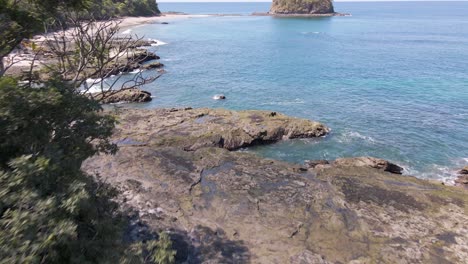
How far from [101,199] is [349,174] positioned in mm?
19084

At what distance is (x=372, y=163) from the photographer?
29875 millimetres

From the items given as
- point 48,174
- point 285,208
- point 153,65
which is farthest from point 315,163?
point 153,65

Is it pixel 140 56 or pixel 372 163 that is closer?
pixel 372 163

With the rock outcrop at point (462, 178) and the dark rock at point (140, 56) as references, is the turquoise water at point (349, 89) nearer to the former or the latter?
the rock outcrop at point (462, 178)

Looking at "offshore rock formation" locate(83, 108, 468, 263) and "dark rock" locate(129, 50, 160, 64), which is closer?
"offshore rock formation" locate(83, 108, 468, 263)

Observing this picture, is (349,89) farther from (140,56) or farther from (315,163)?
(140,56)

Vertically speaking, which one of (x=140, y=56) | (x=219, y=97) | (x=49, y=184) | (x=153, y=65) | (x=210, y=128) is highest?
(x=49, y=184)

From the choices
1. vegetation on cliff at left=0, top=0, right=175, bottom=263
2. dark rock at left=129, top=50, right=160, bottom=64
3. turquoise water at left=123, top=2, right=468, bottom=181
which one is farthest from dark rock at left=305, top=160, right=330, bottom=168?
vegetation on cliff at left=0, top=0, right=175, bottom=263

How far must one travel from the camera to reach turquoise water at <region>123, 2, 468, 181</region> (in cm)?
3609

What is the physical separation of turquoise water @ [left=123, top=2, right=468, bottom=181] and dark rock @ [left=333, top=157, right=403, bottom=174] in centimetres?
279

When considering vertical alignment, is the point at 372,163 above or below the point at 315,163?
above

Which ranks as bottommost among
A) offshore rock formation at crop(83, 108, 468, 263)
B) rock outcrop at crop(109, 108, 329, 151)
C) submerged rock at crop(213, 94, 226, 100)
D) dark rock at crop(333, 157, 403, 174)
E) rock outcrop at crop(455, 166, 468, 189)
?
submerged rock at crop(213, 94, 226, 100)

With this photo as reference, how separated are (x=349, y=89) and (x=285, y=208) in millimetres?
41321

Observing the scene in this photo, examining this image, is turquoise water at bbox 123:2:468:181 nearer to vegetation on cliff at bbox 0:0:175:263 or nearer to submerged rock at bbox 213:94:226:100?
submerged rock at bbox 213:94:226:100
